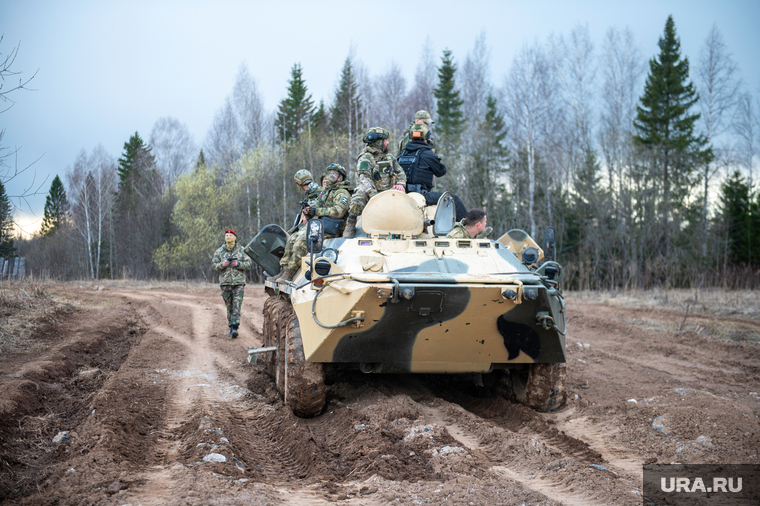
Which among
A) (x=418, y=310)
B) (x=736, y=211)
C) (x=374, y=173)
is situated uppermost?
(x=736, y=211)

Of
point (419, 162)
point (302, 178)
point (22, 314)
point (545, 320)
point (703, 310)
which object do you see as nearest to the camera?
point (545, 320)

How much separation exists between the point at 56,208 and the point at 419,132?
40.5 metres

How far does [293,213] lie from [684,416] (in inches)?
1028

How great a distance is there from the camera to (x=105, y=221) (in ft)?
134

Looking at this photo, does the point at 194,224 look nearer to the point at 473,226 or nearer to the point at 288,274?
the point at 288,274

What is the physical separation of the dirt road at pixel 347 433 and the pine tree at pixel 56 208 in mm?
35734

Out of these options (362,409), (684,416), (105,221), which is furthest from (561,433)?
(105,221)

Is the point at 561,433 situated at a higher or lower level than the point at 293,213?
lower

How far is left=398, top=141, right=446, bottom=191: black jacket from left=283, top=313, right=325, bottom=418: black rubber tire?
3.34 metres

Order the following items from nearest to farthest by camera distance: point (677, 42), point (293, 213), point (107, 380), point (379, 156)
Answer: point (107, 380), point (379, 156), point (677, 42), point (293, 213)

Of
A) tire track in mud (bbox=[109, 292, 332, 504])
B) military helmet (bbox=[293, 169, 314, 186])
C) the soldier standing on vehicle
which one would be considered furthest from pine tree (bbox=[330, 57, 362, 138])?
the soldier standing on vehicle

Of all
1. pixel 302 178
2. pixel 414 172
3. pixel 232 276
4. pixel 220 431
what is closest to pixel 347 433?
pixel 220 431

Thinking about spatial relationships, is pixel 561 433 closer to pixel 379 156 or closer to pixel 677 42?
pixel 379 156

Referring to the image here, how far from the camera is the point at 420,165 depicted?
25.8 feet
